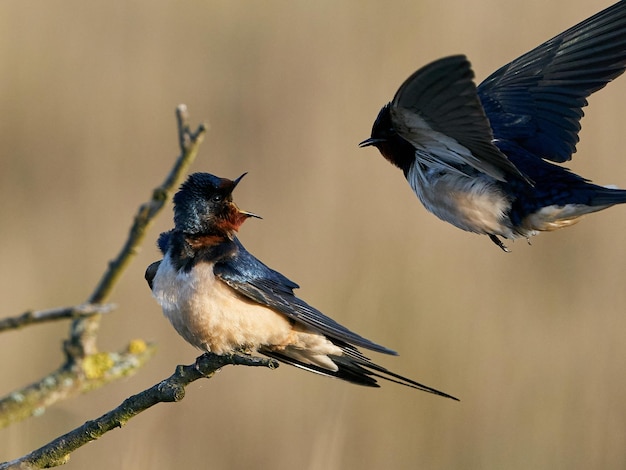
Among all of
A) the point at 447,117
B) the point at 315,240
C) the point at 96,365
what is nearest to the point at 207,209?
the point at 447,117

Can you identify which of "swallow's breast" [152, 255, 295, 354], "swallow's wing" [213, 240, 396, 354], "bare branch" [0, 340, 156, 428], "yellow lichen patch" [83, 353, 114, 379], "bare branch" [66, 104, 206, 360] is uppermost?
"swallow's wing" [213, 240, 396, 354]

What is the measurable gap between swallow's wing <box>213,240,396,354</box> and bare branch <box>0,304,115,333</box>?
4.08 ft

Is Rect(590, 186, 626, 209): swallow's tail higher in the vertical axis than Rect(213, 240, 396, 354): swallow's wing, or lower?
higher

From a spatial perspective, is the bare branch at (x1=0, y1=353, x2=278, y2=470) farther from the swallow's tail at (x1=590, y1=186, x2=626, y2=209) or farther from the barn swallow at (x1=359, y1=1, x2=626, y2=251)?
the swallow's tail at (x1=590, y1=186, x2=626, y2=209)

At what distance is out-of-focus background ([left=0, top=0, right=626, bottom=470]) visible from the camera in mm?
2803

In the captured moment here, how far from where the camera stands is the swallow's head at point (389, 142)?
2.16 metres

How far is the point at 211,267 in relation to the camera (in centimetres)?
175

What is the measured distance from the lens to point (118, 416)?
937 mm

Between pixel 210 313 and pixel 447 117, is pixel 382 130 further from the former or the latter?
pixel 210 313

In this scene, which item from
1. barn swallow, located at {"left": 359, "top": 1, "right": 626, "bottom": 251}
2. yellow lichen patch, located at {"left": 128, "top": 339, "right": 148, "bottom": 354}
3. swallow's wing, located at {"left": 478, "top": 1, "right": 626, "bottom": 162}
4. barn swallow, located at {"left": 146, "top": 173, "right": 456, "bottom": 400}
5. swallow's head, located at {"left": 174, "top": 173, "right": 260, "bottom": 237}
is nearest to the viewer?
yellow lichen patch, located at {"left": 128, "top": 339, "right": 148, "bottom": 354}

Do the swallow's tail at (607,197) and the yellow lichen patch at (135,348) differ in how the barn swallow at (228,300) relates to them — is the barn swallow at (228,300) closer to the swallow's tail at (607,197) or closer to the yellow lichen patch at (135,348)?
the swallow's tail at (607,197)

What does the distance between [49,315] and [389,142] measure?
1.82 metres

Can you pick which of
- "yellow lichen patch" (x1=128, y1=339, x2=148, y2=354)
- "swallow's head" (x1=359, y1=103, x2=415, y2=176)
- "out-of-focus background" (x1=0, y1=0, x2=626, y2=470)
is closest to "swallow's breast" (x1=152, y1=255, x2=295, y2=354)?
"swallow's head" (x1=359, y1=103, x2=415, y2=176)

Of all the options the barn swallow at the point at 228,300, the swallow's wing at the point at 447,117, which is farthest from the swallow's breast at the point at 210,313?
the swallow's wing at the point at 447,117
